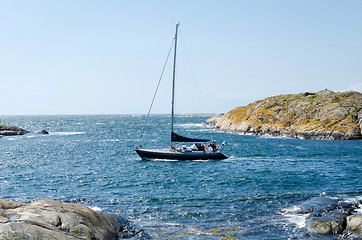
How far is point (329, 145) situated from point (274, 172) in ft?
101

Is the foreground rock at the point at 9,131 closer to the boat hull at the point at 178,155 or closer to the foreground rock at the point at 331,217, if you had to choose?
the boat hull at the point at 178,155

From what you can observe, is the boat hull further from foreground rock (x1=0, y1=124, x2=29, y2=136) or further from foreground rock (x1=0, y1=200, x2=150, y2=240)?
foreground rock (x1=0, y1=124, x2=29, y2=136)

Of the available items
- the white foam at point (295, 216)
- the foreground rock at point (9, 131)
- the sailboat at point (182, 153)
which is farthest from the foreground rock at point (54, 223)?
the foreground rock at point (9, 131)

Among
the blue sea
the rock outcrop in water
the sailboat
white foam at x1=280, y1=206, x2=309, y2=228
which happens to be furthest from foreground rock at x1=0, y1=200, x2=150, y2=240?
the rock outcrop in water

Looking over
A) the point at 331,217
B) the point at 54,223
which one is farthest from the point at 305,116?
the point at 54,223

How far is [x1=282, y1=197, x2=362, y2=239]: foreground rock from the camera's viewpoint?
60.5ft

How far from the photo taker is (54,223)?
47.2ft

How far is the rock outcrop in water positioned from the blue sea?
22145 mm

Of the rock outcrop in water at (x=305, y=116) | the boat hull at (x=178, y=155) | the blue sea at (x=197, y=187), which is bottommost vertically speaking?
the blue sea at (x=197, y=187)

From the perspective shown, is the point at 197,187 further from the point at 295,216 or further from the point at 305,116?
the point at 305,116

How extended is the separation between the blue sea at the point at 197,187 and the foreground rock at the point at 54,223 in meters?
3.54

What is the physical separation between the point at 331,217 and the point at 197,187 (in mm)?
13941

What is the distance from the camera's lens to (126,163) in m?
46.6

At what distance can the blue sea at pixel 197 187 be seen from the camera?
68.2 feet
